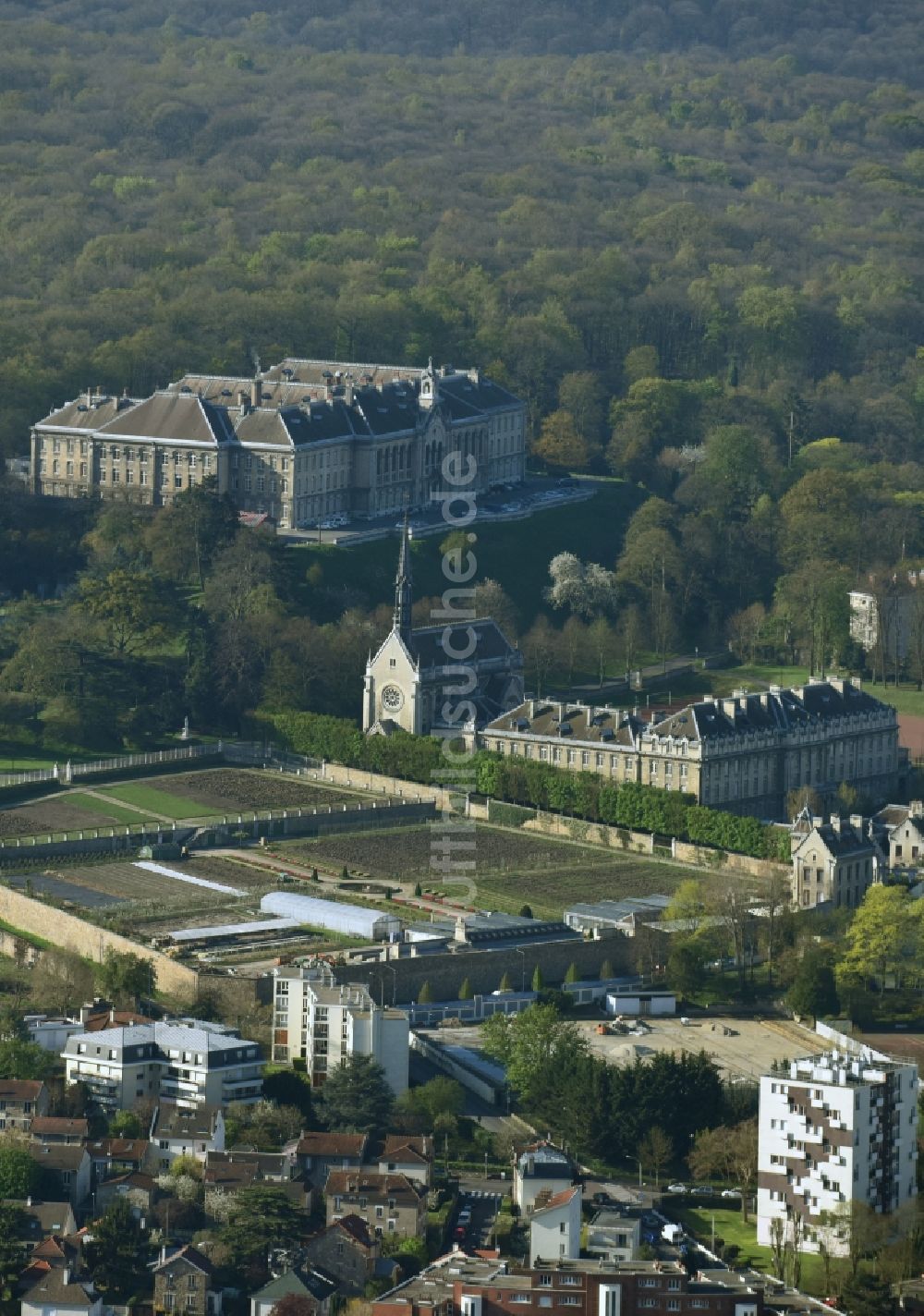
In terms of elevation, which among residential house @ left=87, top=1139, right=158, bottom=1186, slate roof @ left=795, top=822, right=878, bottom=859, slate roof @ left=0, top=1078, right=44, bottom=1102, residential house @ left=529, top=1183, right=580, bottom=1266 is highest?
residential house @ left=529, top=1183, right=580, bottom=1266

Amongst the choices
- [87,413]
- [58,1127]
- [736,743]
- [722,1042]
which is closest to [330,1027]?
[58,1127]

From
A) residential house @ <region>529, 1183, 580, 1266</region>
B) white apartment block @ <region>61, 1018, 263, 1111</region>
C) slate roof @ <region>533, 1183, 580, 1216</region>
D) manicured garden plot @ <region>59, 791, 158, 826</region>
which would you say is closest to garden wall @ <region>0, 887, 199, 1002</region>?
white apartment block @ <region>61, 1018, 263, 1111</region>

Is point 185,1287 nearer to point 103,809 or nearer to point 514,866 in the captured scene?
point 514,866

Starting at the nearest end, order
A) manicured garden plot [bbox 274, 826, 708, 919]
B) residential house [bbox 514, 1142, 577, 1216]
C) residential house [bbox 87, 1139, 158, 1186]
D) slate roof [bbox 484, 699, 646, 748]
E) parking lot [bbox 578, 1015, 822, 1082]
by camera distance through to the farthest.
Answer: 1. residential house [bbox 514, 1142, 577, 1216]
2. residential house [bbox 87, 1139, 158, 1186]
3. parking lot [bbox 578, 1015, 822, 1082]
4. manicured garden plot [bbox 274, 826, 708, 919]
5. slate roof [bbox 484, 699, 646, 748]

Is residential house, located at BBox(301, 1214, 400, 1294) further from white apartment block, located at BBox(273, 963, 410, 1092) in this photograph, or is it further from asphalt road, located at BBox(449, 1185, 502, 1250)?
white apartment block, located at BBox(273, 963, 410, 1092)

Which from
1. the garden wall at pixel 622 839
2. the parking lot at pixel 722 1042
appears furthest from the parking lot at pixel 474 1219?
the garden wall at pixel 622 839

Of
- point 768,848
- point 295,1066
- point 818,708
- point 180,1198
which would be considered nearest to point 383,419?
point 818,708
